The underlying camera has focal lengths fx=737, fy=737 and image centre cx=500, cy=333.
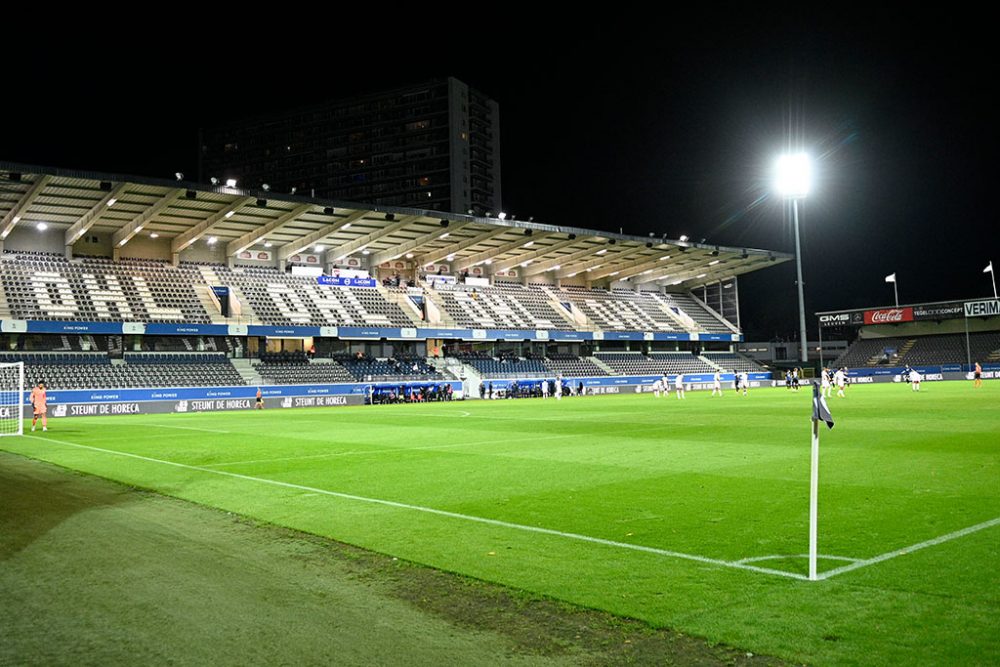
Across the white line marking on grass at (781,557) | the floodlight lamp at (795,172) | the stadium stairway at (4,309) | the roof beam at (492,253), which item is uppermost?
the roof beam at (492,253)

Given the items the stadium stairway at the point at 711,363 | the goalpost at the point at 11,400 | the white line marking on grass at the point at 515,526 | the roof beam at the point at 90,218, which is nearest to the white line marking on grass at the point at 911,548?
the white line marking on grass at the point at 515,526

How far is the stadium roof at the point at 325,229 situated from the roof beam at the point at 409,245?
9 cm

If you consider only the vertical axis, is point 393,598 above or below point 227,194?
below

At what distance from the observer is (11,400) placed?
110ft

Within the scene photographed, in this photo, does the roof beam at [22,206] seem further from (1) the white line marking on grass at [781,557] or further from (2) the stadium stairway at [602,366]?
(2) the stadium stairway at [602,366]

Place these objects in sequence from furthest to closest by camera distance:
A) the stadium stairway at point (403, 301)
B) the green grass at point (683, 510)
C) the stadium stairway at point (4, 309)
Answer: the stadium stairway at point (403, 301) → the stadium stairway at point (4, 309) → the green grass at point (683, 510)

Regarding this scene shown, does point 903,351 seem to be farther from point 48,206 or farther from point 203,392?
point 48,206

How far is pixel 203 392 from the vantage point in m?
44.2

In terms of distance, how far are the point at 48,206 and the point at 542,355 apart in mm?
40843

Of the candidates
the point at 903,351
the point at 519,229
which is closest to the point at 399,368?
the point at 519,229

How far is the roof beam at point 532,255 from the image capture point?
6438 centimetres

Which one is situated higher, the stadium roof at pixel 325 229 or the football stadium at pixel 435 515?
the stadium roof at pixel 325 229

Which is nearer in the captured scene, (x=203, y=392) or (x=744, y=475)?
(x=744, y=475)

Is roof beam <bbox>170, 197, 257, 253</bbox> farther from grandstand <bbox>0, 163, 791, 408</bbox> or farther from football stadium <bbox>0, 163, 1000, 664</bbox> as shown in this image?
football stadium <bbox>0, 163, 1000, 664</bbox>
